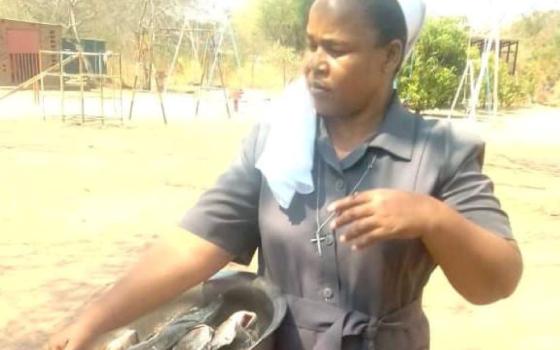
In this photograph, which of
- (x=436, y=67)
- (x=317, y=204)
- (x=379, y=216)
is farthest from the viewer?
(x=436, y=67)

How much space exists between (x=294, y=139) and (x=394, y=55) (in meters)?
0.23

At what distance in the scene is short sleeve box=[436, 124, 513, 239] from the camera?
1237 millimetres

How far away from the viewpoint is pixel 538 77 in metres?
29.2

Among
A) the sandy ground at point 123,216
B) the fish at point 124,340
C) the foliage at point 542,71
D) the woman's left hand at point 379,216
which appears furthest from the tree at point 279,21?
the woman's left hand at point 379,216

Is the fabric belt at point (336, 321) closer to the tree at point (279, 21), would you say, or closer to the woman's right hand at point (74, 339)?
the woman's right hand at point (74, 339)

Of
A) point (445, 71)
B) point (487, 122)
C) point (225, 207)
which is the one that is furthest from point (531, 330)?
point (445, 71)

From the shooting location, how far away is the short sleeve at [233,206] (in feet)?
4.56

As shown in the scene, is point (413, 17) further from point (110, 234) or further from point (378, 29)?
point (110, 234)

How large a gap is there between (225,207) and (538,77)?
2990 centimetres

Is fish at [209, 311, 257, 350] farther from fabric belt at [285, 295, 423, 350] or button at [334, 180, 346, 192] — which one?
→ button at [334, 180, 346, 192]

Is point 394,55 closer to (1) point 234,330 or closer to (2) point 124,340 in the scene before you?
(1) point 234,330

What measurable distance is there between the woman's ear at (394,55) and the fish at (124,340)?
25.9 inches

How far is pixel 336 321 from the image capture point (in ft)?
4.20

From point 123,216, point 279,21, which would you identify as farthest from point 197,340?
point 279,21
